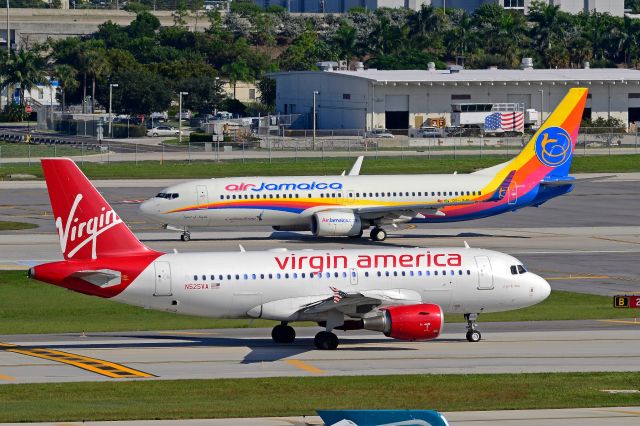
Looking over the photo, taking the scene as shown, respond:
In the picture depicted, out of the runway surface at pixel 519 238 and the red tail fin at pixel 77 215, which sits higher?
the red tail fin at pixel 77 215

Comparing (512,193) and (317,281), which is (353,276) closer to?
(317,281)

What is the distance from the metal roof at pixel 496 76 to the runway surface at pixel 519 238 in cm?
6586

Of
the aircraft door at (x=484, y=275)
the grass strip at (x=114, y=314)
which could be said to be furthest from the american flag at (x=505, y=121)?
the aircraft door at (x=484, y=275)

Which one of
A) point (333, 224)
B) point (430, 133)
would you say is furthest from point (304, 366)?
point (430, 133)

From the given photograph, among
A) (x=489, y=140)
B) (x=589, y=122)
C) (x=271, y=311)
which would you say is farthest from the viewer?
(x=589, y=122)

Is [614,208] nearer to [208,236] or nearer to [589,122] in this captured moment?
[208,236]

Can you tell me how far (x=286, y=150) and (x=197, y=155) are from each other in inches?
435

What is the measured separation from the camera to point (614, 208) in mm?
92875

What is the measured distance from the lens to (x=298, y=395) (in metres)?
36.2

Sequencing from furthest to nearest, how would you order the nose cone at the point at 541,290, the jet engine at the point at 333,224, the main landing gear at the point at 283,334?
1. the jet engine at the point at 333,224
2. the nose cone at the point at 541,290
3. the main landing gear at the point at 283,334

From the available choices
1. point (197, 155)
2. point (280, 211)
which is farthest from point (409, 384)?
point (197, 155)

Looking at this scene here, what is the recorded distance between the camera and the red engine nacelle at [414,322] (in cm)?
4216

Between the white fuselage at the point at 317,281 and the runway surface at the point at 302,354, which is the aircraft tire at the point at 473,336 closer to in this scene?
the runway surface at the point at 302,354

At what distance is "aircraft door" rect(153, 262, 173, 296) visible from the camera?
1702 inches
